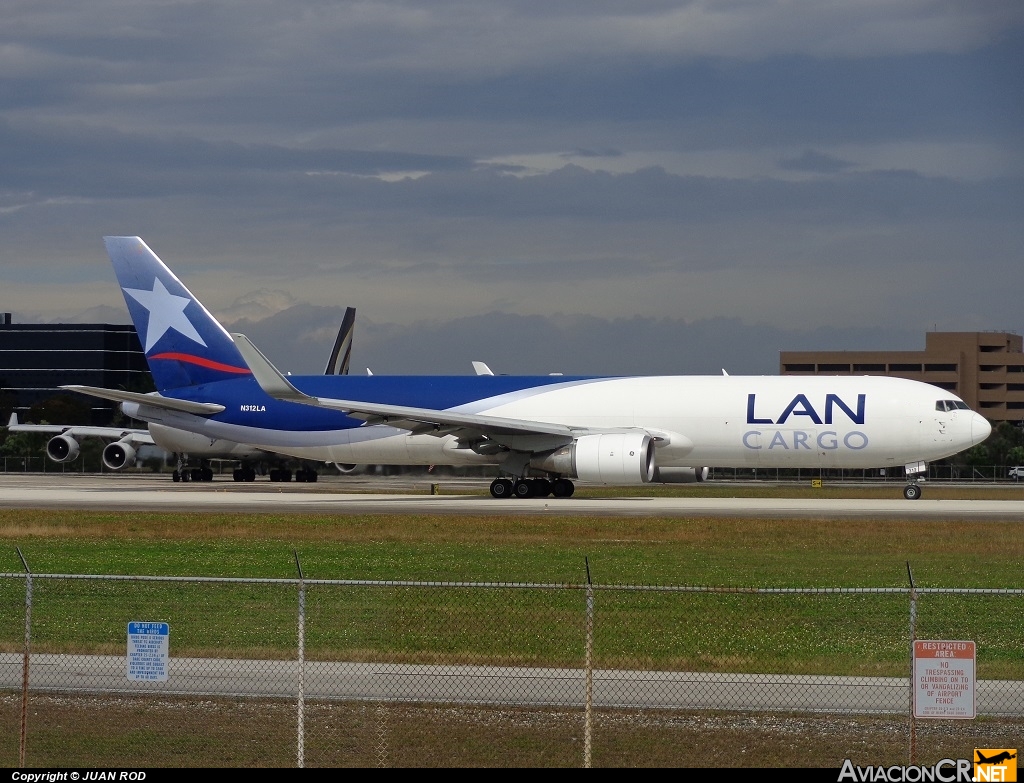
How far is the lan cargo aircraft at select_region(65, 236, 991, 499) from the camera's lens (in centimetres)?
4338

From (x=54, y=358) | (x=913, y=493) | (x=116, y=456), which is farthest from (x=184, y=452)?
(x=54, y=358)

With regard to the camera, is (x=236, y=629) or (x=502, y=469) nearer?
(x=236, y=629)

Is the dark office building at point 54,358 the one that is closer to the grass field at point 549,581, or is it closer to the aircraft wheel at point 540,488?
the aircraft wheel at point 540,488

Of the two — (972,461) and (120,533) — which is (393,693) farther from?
(972,461)

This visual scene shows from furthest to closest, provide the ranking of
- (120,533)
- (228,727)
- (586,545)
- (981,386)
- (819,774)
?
(981,386) → (120,533) → (586,545) → (228,727) → (819,774)

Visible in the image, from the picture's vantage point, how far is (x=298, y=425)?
50125 millimetres

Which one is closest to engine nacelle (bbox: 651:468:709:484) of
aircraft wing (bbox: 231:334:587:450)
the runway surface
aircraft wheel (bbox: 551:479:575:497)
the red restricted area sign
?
the runway surface

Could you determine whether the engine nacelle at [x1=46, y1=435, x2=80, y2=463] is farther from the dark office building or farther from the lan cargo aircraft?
the dark office building

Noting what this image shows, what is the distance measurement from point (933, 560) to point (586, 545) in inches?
281

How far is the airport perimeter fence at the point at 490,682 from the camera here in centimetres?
1099

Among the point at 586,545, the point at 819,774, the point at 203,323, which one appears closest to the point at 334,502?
the point at 203,323

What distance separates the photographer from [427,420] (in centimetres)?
4416

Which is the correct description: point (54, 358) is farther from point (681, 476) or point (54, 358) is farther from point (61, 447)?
point (681, 476)

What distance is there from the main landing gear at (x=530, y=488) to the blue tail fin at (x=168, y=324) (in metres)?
13.3
